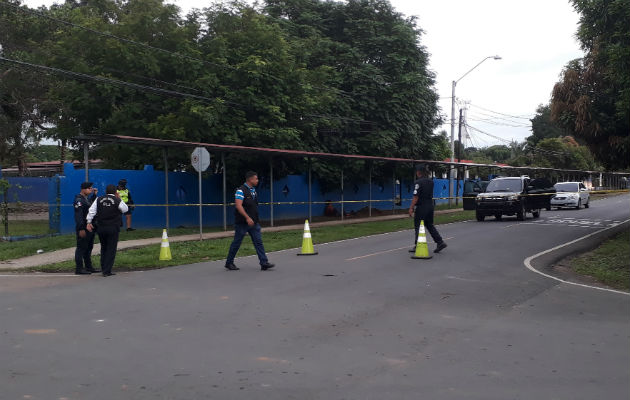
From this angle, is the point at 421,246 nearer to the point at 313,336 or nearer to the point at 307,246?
the point at 307,246

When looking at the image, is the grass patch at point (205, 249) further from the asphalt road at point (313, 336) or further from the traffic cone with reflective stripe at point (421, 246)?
the traffic cone with reflective stripe at point (421, 246)

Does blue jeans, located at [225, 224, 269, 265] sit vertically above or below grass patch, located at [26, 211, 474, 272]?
above

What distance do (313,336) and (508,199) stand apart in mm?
19730

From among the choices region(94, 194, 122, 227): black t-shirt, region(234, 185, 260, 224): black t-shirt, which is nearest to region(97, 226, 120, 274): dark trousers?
region(94, 194, 122, 227): black t-shirt

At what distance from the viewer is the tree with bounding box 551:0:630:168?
51.6 feet

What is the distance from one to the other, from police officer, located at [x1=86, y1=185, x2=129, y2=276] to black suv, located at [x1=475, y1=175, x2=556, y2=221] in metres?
17.2

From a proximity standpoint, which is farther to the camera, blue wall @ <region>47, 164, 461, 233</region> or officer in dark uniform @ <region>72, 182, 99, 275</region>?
blue wall @ <region>47, 164, 461, 233</region>

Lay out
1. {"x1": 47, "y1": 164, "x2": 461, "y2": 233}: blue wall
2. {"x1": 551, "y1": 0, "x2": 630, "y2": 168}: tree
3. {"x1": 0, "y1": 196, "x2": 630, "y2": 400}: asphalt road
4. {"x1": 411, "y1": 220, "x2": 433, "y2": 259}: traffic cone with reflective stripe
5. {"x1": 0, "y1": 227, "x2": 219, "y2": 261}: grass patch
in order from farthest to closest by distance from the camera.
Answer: {"x1": 47, "y1": 164, "x2": 461, "y2": 233}: blue wall, {"x1": 551, "y1": 0, "x2": 630, "y2": 168}: tree, {"x1": 0, "y1": 227, "x2": 219, "y2": 261}: grass patch, {"x1": 411, "y1": 220, "x2": 433, "y2": 259}: traffic cone with reflective stripe, {"x1": 0, "y1": 196, "x2": 630, "y2": 400}: asphalt road

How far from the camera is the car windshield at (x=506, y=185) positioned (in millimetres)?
24938

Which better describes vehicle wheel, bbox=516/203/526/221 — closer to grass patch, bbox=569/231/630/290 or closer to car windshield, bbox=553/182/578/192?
grass patch, bbox=569/231/630/290

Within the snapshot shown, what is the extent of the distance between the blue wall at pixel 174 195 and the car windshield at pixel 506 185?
7434 millimetres

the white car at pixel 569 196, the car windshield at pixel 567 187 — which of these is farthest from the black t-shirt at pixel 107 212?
the car windshield at pixel 567 187

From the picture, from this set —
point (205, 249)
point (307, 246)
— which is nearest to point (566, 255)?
point (307, 246)

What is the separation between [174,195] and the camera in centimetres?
2283
